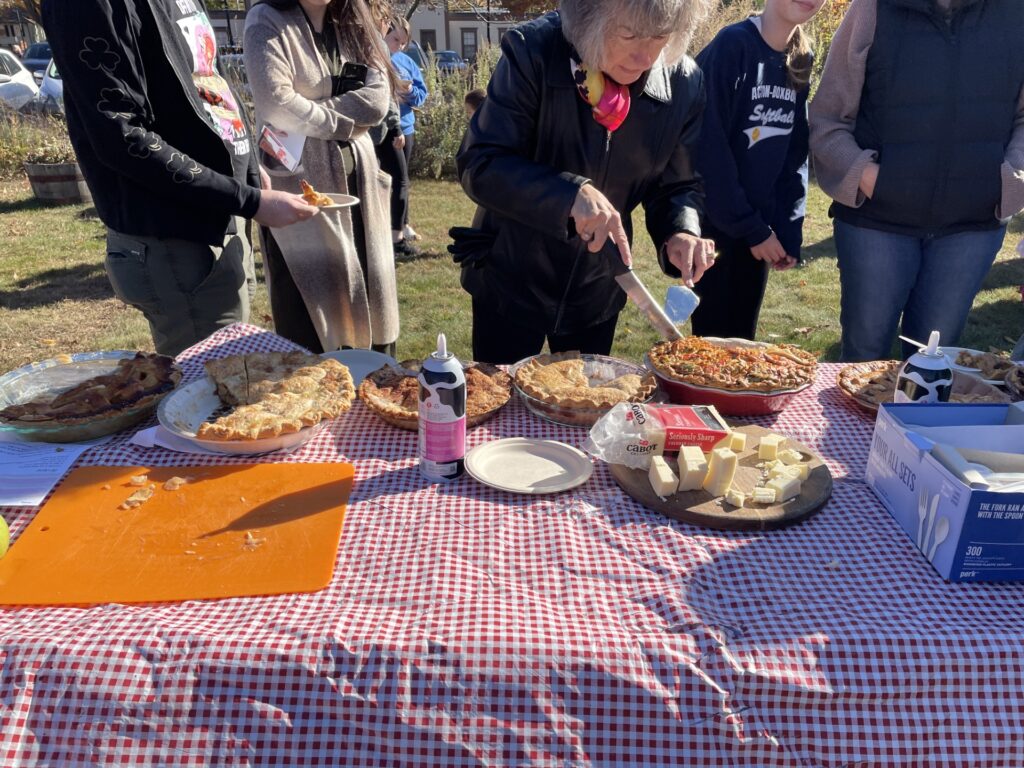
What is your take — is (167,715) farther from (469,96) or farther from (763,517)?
(469,96)

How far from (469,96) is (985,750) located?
311 inches

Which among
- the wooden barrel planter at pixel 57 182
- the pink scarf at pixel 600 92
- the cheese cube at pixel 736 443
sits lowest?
the wooden barrel planter at pixel 57 182

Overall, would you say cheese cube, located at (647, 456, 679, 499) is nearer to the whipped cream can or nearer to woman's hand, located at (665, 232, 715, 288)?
the whipped cream can

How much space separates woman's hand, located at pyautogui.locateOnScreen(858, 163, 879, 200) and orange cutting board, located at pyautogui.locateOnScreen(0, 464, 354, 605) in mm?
2334

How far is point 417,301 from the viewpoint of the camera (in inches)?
238

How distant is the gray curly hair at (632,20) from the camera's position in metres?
1.97

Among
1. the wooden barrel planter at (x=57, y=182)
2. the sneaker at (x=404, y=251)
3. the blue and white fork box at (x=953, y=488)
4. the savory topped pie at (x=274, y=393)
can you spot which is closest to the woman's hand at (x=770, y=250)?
the blue and white fork box at (x=953, y=488)

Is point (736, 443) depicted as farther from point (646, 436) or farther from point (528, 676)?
point (528, 676)

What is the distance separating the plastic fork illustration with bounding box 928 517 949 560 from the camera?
148 cm

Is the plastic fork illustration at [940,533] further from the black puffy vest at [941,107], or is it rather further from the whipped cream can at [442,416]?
the black puffy vest at [941,107]

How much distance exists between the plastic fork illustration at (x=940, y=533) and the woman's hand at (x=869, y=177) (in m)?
1.84

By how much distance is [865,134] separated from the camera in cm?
297

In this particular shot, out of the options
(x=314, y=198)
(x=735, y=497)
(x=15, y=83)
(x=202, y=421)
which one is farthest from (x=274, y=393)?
(x=15, y=83)

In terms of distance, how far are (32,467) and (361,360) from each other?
1057mm
